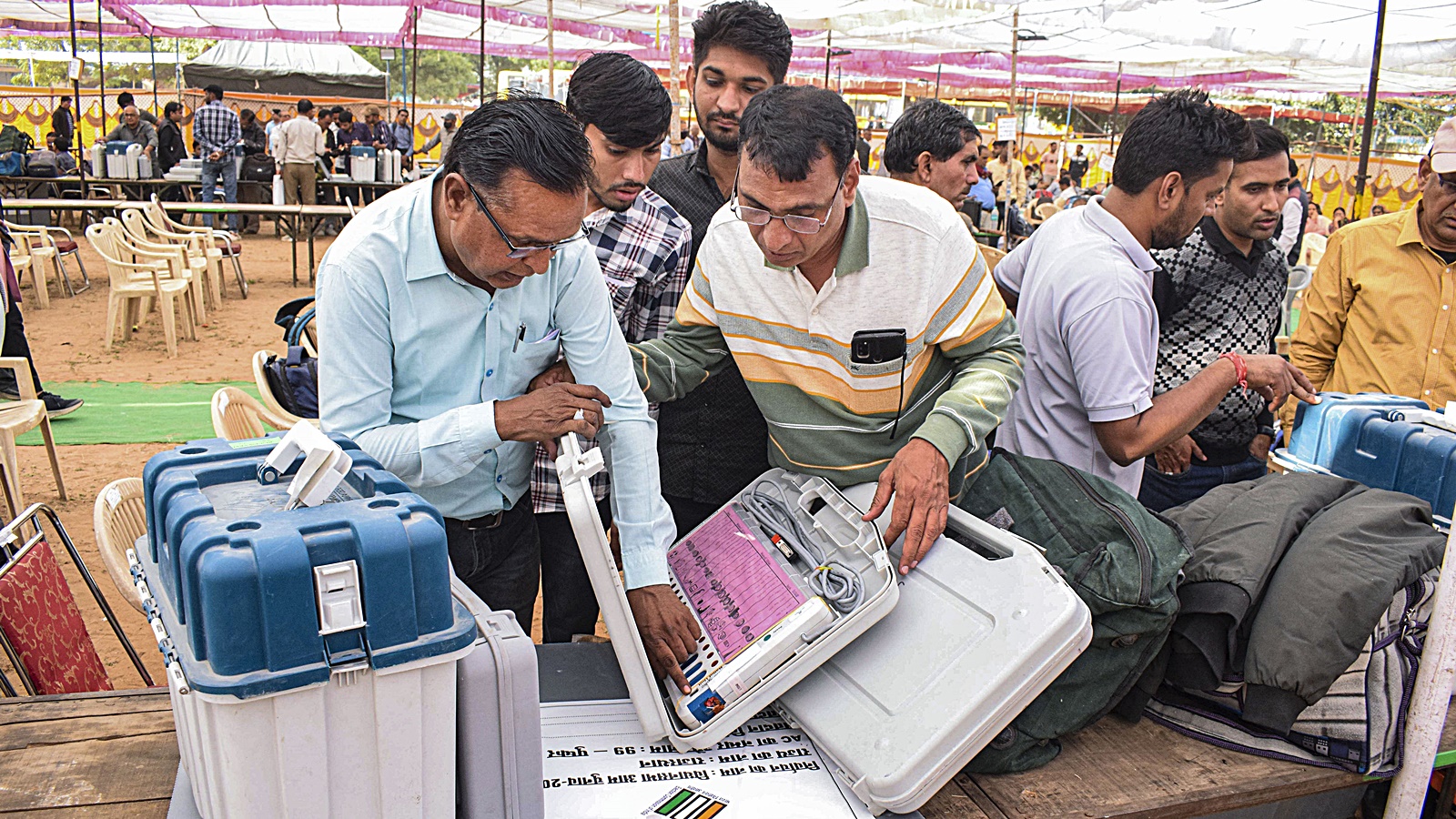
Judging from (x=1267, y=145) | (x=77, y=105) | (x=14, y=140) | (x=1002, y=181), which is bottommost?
(x=1267, y=145)

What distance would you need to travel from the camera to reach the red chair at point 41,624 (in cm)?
205

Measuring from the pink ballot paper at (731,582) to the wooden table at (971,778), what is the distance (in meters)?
0.42

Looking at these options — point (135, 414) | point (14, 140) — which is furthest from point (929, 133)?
point (14, 140)

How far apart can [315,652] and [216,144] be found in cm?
1611

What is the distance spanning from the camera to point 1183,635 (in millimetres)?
1897

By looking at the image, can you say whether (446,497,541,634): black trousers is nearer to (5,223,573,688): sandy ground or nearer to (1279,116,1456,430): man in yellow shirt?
(5,223,573,688): sandy ground

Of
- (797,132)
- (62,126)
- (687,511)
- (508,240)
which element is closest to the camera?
(508,240)

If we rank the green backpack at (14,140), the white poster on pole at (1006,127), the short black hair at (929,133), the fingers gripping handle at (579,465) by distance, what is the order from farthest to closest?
the green backpack at (14,140) → the white poster on pole at (1006,127) → the short black hair at (929,133) → the fingers gripping handle at (579,465)

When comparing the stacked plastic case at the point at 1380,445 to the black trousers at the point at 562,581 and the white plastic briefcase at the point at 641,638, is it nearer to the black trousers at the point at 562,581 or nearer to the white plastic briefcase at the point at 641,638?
the white plastic briefcase at the point at 641,638

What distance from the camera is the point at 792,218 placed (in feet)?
5.97

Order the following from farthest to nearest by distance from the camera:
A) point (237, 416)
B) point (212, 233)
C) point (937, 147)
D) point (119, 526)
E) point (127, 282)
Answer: point (212, 233)
point (127, 282)
point (937, 147)
point (237, 416)
point (119, 526)

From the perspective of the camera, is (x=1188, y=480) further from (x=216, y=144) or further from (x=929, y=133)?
(x=216, y=144)

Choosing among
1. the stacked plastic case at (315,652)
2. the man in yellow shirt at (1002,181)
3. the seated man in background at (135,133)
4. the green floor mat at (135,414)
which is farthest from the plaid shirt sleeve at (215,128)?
the stacked plastic case at (315,652)

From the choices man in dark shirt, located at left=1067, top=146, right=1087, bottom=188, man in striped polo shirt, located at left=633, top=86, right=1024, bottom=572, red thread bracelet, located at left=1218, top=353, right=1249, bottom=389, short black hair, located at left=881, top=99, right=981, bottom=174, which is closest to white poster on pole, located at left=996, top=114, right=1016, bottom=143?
short black hair, located at left=881, top=99, right=981, bottom=174
